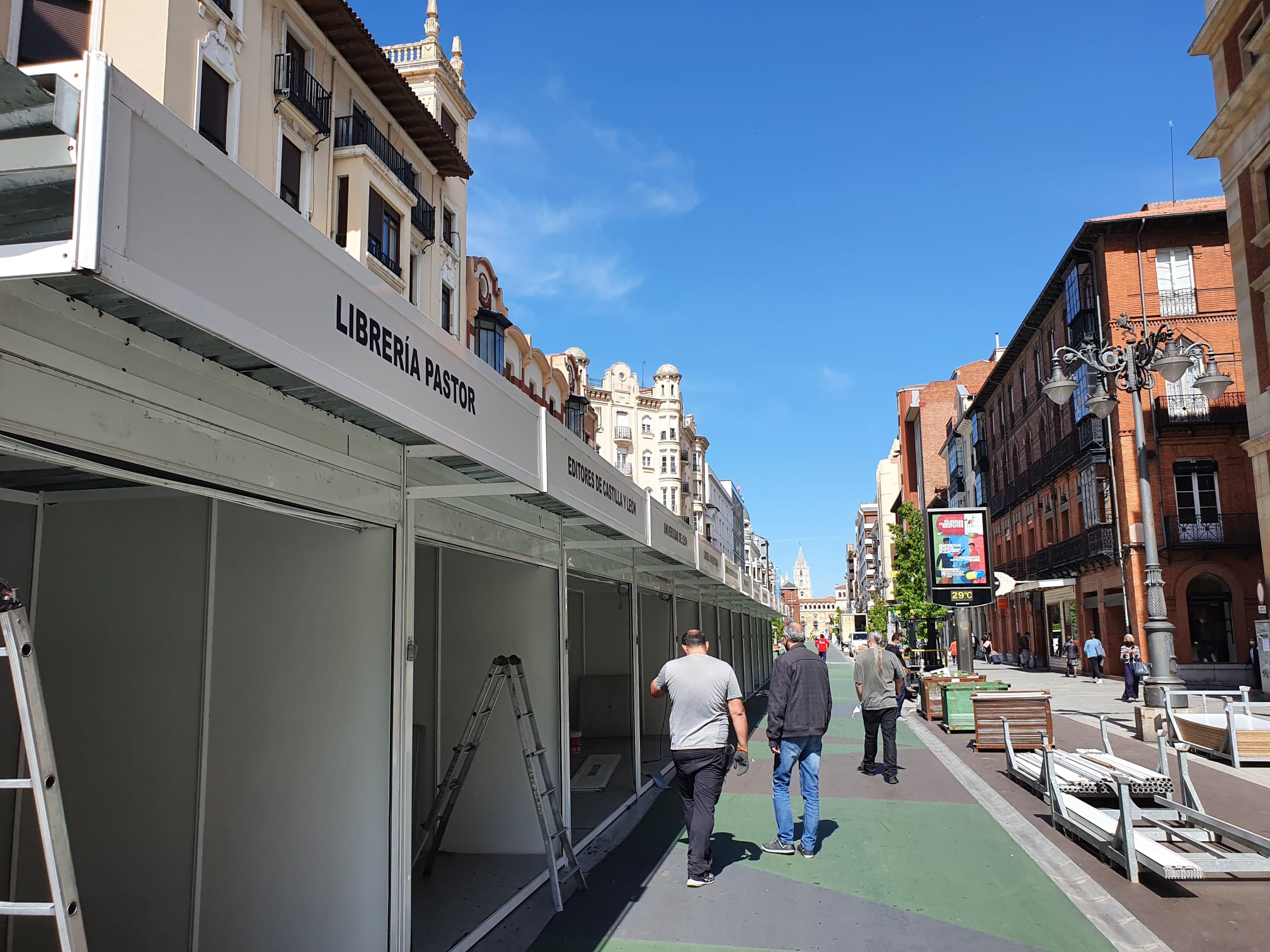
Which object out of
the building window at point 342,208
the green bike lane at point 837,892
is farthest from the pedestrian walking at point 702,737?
the building window at point 342,208

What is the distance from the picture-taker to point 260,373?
3113mm

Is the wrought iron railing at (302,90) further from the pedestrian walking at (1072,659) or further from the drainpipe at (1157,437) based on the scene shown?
the pedestrian walking at (1072,659)

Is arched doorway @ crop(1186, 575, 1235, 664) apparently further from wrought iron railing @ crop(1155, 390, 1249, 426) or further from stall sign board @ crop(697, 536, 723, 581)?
stall sign board @ crop(697, 536, 723, 581)

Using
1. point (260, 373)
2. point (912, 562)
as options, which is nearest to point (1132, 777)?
point (260, 373)

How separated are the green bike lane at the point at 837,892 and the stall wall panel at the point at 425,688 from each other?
171cm

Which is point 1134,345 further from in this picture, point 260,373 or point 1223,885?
point 260,373

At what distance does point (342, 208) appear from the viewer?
22.7m

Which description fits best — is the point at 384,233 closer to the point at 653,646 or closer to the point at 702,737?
the point at 653,646

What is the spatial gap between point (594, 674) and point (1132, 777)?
383 inches

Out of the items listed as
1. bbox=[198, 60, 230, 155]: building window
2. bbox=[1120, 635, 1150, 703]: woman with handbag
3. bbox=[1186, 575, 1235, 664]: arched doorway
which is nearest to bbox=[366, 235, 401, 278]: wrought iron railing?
bbox=[198, 60, 230, 155]: building window

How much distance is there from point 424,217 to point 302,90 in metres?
6.25

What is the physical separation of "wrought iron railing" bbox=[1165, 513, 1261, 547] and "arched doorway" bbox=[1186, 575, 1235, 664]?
4.39 ft

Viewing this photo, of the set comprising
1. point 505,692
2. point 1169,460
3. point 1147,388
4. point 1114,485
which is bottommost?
point 505,692

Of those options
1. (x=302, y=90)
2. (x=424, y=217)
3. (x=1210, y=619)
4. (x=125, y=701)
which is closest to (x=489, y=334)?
(x=424, y=217)
